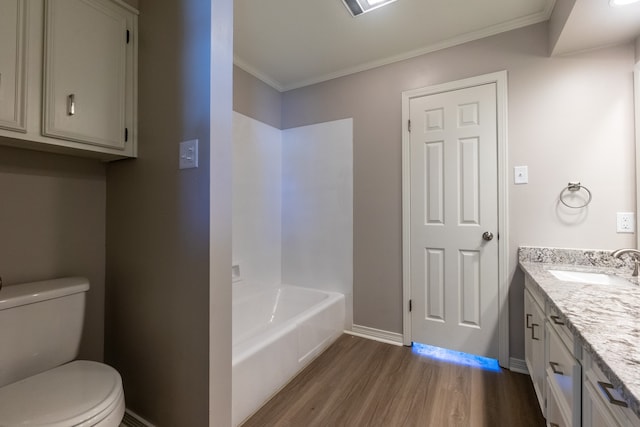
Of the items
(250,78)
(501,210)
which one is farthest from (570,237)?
(250,78)

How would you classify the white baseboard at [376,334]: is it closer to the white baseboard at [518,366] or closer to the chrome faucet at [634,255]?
the white baseboard at [518,366]

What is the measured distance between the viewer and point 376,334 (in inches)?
95.4

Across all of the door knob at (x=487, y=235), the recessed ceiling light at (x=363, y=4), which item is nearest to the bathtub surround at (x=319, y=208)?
the recessed ceiling light at (x=363, y=4)

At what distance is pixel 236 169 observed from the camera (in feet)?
7.93

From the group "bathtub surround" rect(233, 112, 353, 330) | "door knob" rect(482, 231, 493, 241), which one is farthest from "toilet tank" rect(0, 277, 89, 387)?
"door knob" rect(482, 231, 493, 241)

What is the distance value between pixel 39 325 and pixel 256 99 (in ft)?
7.32

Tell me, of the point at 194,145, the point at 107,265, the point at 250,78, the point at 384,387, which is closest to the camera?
the point at 194,145

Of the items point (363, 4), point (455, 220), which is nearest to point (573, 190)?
point (455, 220)

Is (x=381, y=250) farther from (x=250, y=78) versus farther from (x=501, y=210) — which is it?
(x=250, y=78)

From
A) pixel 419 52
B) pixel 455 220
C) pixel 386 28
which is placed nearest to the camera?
pixel 386 28

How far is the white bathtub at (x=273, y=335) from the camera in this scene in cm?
150

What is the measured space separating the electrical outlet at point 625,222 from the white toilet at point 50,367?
2777 mm

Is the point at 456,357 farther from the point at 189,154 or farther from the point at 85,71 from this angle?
the point at 85,71

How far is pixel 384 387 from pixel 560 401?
956 mm
